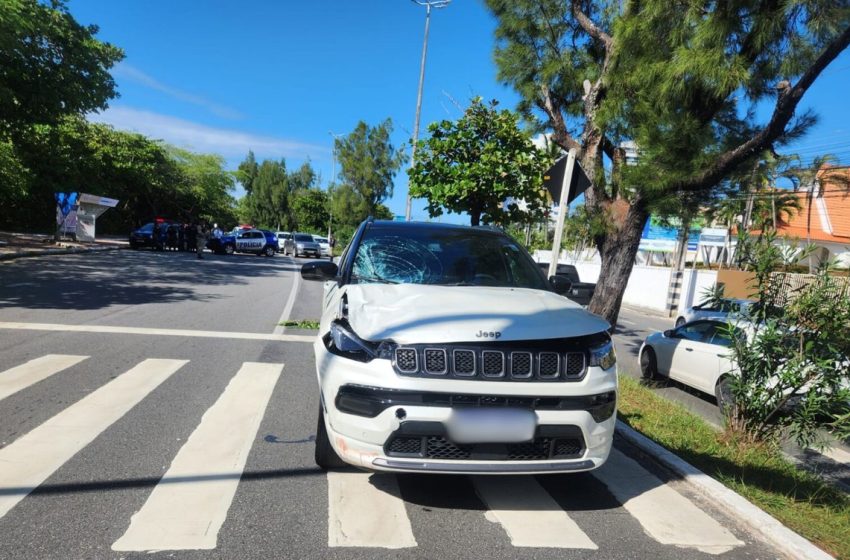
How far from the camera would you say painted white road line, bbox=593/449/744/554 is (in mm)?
3488

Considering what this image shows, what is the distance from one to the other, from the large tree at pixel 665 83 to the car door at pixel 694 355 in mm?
1166

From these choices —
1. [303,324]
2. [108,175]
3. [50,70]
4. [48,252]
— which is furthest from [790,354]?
[108,175]

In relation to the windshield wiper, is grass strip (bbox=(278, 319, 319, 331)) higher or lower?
lower

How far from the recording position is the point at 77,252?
23.7 metres

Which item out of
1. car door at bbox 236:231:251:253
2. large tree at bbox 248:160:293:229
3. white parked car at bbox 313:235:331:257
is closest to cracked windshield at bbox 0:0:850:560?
car door at bbox 236:231:251:253

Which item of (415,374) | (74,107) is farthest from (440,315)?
(74,107)

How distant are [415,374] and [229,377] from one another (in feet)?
13.3

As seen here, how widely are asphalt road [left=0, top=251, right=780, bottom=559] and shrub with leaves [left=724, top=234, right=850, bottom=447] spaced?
1135 millimetres

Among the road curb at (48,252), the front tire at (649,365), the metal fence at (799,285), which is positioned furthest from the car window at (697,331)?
the road curb at (48,252)

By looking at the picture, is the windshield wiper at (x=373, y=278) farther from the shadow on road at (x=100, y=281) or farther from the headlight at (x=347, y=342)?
the shadow on road at (x=100, y=281)

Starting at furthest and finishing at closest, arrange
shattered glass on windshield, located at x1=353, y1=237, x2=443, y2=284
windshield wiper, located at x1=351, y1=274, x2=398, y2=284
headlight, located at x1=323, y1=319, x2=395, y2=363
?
1. shattered glass on windshield, located at x1=353, y1=237, x2=443, y2=284
2. windshield wiper, located at x1=351, y1=274, x2=398, y2=284
3. headlight, located at x1=323, y1=319, x2=395, y2=363

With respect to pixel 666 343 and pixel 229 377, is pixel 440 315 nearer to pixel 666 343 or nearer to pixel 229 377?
pixel 229 377

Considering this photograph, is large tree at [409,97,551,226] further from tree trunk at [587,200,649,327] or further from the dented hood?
the dented hood

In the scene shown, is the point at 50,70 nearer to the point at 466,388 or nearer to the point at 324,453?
the point at 324,453
